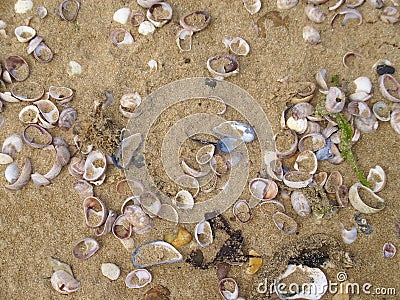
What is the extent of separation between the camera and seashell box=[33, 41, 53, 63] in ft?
12.1

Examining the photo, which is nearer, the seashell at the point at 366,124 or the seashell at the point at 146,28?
the seashell at the point at 366,124

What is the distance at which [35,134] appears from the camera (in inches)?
140

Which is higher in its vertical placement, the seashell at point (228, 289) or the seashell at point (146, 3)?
the seashell at point (146, 3)

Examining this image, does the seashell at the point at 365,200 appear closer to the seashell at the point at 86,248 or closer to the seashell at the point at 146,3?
the seashell at the point at 86,248

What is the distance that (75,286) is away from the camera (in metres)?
3.35

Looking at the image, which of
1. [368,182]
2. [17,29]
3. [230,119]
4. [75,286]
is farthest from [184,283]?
[17,29]

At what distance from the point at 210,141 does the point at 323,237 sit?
129cm

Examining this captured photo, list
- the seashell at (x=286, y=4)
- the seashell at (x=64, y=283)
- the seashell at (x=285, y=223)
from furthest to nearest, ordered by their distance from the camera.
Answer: the seashell at (x=286, y=4)
the seashell at (x=285, y=223)
the seashell at (x=64, y=283)

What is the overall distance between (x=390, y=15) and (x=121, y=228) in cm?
314

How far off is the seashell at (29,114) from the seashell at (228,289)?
7.26 feet

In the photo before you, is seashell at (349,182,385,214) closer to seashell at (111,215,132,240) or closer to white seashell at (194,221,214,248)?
white seashell at (194,221,214,248)

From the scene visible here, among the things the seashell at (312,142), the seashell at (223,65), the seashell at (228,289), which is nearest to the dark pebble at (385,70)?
the seashell at (312,142)

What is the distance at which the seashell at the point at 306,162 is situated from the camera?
3.50m

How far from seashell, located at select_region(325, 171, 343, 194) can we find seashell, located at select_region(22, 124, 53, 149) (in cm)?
249
